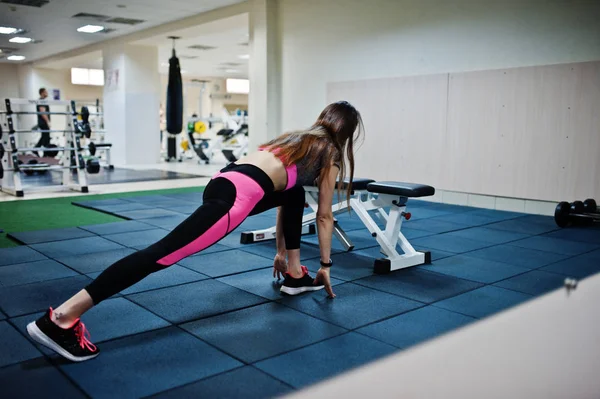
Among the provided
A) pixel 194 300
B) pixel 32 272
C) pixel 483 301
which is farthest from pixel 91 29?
pixel 483 301

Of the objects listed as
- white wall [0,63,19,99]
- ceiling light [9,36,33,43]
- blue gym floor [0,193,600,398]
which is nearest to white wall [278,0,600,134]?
blue gym floor [0,193,600,398]

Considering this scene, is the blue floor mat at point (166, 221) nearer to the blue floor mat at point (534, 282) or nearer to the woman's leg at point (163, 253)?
the woman's leg at point (163, 253)

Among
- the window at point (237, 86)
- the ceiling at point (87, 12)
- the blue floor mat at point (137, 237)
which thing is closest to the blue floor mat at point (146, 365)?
the blue floor mat at point (137, 237)

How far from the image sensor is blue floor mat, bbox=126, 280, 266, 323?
212 centimetres

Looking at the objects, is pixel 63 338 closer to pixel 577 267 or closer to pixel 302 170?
pixel 302 170

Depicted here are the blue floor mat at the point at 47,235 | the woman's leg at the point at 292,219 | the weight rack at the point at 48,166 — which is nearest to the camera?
the woman's leg at the point at 292,219

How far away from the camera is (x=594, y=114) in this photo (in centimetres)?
438

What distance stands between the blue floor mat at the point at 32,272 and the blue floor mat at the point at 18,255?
8 centimetres

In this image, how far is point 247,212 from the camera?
187 cm

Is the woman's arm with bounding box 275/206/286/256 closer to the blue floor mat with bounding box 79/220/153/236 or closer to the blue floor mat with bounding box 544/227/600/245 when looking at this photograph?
the blue floor mat with bounding box 79/220/153/236

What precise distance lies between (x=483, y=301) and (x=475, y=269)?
1.91 ft

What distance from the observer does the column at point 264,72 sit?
7.06 m

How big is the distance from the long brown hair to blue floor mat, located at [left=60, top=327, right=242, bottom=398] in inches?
29.2

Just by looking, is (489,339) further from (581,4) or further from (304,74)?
(304,74)
